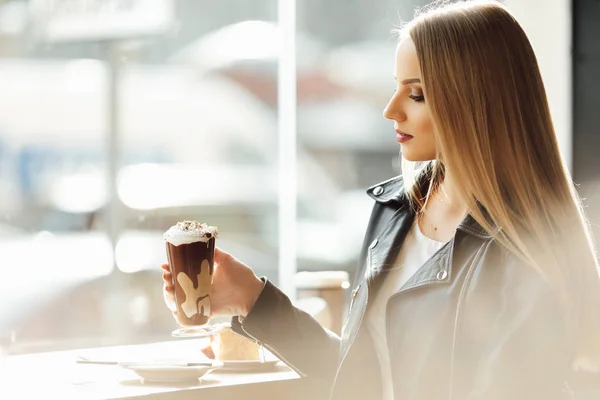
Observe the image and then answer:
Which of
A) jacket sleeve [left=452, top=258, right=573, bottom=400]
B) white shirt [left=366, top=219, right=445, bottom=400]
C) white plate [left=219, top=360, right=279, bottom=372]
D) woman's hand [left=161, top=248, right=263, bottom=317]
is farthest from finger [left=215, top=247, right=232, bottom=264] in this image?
jacket sleeve [left=452, top=258, right=573, bottom=400]

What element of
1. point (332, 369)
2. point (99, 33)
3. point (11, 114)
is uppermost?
point (99, 33)

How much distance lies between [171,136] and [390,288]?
9.39ft

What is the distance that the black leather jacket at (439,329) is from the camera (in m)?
1.60

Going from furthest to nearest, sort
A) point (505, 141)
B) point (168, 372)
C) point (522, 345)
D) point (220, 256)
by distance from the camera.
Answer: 1. point (220, 256)
2. point (168, 372)
3. point (505, 141)
4. point (522, 345)

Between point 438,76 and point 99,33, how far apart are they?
9.92 ft

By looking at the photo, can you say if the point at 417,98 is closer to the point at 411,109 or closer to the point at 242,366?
the point at 411,109

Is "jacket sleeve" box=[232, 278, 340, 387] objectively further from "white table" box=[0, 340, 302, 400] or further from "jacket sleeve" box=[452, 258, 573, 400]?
"jacket sleeve" box=[452, 258, 573, 400]

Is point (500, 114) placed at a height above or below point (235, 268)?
above

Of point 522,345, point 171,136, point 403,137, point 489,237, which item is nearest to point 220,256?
point 403,137

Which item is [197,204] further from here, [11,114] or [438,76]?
[438,76]

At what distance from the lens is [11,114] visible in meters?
4.32

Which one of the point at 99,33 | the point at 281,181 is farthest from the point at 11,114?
the point at 281,181

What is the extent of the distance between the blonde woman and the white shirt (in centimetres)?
3

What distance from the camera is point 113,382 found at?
6.08ft
